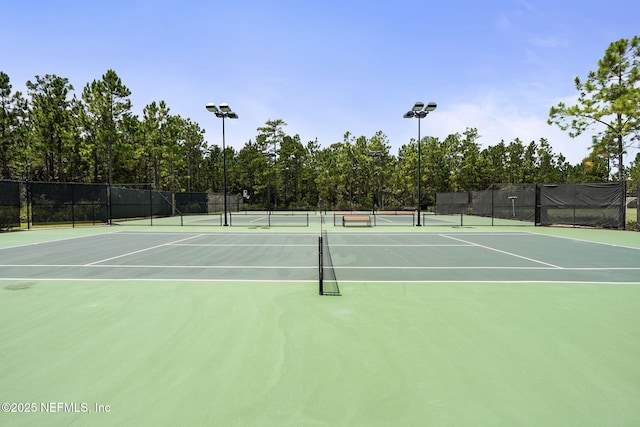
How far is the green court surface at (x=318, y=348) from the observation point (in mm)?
2846

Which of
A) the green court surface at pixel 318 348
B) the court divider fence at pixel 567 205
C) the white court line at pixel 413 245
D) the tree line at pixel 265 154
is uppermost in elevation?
the tree line at pixel 265 154

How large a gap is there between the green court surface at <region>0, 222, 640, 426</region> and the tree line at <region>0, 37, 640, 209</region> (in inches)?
951

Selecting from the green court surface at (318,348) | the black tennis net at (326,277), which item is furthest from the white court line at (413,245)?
the green court surface at (318,348)

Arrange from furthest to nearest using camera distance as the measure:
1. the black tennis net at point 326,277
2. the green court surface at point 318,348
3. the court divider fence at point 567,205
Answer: the court divider fence at point 567,205 → the black tennis net at point 326,277 → the green court surface at point 318,348

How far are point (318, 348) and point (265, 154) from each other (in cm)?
4900

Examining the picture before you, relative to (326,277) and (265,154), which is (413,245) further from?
(265,154)

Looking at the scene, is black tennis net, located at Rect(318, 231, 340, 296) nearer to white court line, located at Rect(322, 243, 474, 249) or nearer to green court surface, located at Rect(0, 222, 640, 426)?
green court surface, located at Rect(0, 222, 640, 426)

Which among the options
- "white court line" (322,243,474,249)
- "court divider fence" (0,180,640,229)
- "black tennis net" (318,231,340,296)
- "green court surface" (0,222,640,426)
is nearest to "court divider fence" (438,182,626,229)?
"court divider fence" (0,180,640,229)

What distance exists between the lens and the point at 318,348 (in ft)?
13.2

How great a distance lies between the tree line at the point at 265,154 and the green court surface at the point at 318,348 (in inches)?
951

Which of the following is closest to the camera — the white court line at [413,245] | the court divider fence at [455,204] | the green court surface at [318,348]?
the green court surface at [318,348]

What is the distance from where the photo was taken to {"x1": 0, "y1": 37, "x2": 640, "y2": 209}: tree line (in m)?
34.4

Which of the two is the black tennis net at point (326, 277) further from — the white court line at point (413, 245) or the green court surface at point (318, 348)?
the white court line at point (413, 245)

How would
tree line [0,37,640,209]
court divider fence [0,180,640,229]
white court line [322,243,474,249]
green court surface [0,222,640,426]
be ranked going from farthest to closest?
tree line [0,37,640,209] → court divider fence [0,180,640,229] → white court line [322,243,474,249] → green court surface [0,222,640,426]
